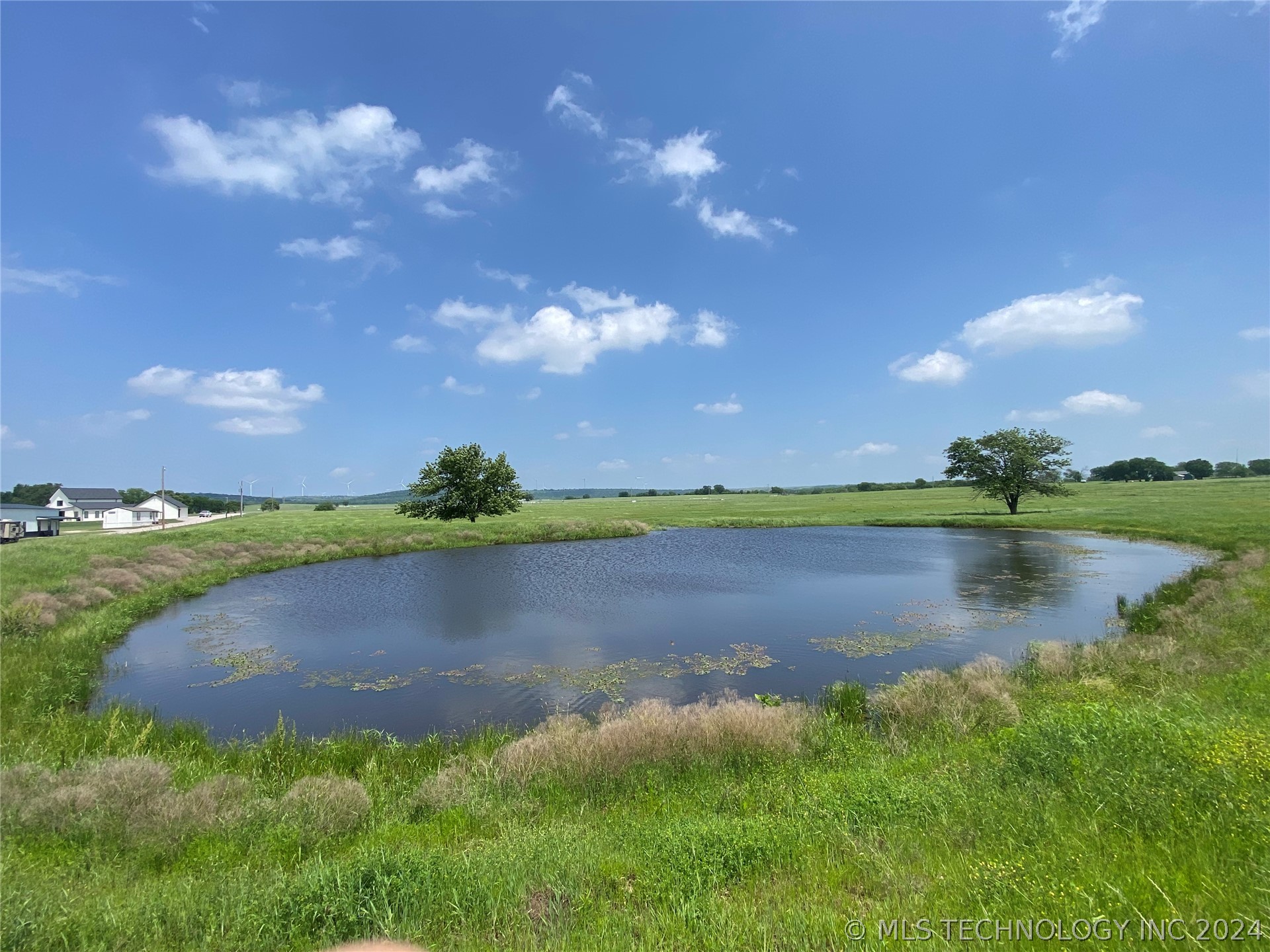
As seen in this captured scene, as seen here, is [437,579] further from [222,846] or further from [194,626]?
[222,846]

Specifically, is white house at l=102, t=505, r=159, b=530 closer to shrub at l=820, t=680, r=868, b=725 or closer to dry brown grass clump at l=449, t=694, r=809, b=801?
dry brown grass clump at l=449, t=694, r=809, b=801

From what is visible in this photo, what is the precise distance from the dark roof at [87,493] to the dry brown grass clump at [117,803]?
409ft

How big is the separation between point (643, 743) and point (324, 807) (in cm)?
461

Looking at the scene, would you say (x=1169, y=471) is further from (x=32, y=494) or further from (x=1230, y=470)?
(x=32, y=494)

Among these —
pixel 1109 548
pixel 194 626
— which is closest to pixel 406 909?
pixel 194 626

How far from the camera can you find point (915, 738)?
30.5 ft

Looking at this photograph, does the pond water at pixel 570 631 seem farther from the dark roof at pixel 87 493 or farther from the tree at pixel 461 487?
the dark roof at pixel 87 493

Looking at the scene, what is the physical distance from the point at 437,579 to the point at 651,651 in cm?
1873

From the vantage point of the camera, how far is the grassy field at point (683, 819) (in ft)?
13.2

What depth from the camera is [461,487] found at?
5769 centimetres

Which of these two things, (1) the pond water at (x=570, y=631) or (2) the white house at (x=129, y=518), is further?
(2) the white house at (x=129, y=518)

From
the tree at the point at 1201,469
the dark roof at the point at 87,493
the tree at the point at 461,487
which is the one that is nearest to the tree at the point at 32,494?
the dark roof at the point at 87,493

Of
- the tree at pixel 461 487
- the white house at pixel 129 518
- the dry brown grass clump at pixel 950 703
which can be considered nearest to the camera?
the dry brown grass clump at pixel 950 703

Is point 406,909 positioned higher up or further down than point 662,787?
higher up
